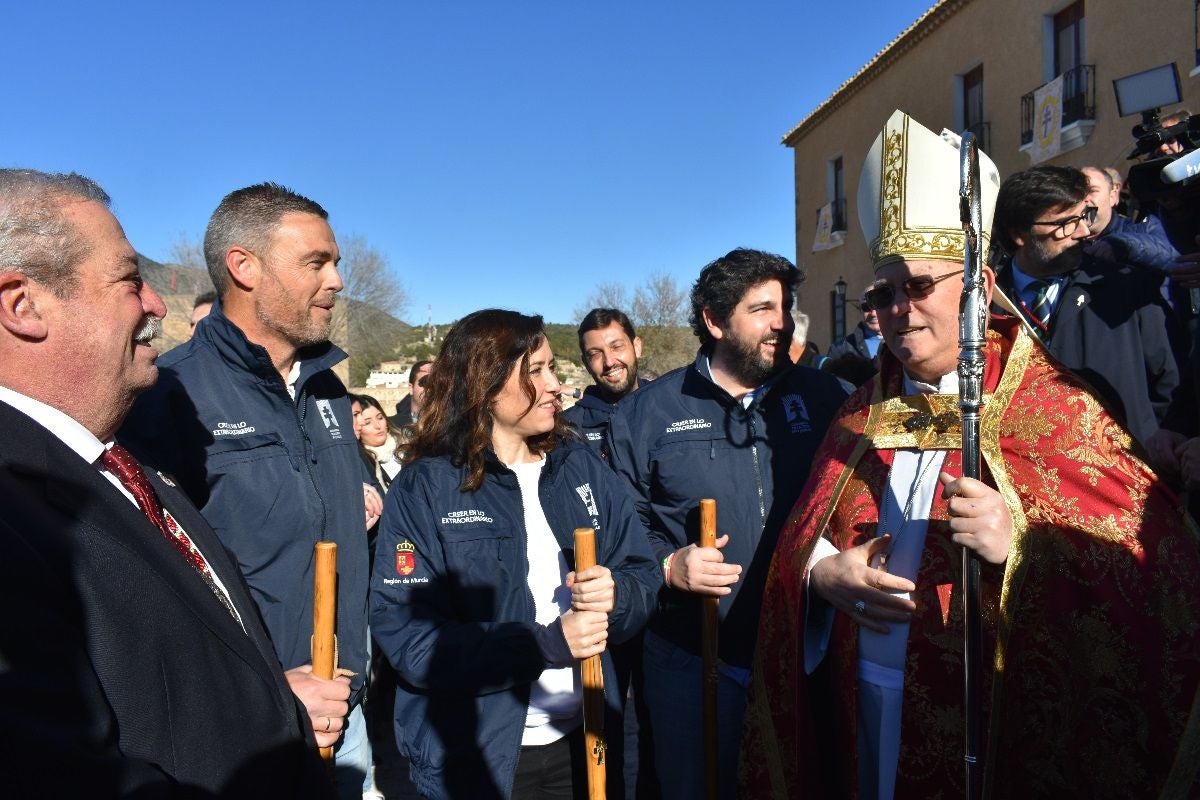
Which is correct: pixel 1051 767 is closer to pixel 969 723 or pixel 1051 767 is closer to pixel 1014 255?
pixel 969 723

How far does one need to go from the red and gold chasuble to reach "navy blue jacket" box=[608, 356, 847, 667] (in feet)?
1.83

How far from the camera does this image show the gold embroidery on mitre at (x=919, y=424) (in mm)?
2490

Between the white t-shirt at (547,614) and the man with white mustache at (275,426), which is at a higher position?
the man with white mustache at (275,426)

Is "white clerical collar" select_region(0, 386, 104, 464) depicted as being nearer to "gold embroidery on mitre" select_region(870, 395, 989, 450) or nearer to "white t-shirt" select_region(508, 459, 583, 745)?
"white t-shirt" select_region(508, 459, 583, 745)

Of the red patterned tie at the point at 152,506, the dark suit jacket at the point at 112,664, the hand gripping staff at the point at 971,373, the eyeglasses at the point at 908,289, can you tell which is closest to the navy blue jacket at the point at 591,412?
the eyeglasses at the point at 908,289

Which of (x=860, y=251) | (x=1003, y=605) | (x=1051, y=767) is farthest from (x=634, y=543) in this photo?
(x=860, y=251)

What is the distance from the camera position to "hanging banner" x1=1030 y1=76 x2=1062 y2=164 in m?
14.2

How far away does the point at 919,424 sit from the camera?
8.39 ft

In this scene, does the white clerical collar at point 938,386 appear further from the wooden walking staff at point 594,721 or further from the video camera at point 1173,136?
the video camera at point 1173,136

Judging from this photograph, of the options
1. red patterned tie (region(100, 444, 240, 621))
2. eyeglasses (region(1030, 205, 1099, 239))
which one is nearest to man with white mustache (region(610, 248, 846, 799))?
eyeglasses (region(1030, 205, 1099, 239))

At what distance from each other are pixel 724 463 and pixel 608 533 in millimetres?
633

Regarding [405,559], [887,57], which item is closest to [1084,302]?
[405,559]

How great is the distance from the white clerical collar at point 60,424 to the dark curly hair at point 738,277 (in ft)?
7.37

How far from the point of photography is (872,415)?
272 centimetres
